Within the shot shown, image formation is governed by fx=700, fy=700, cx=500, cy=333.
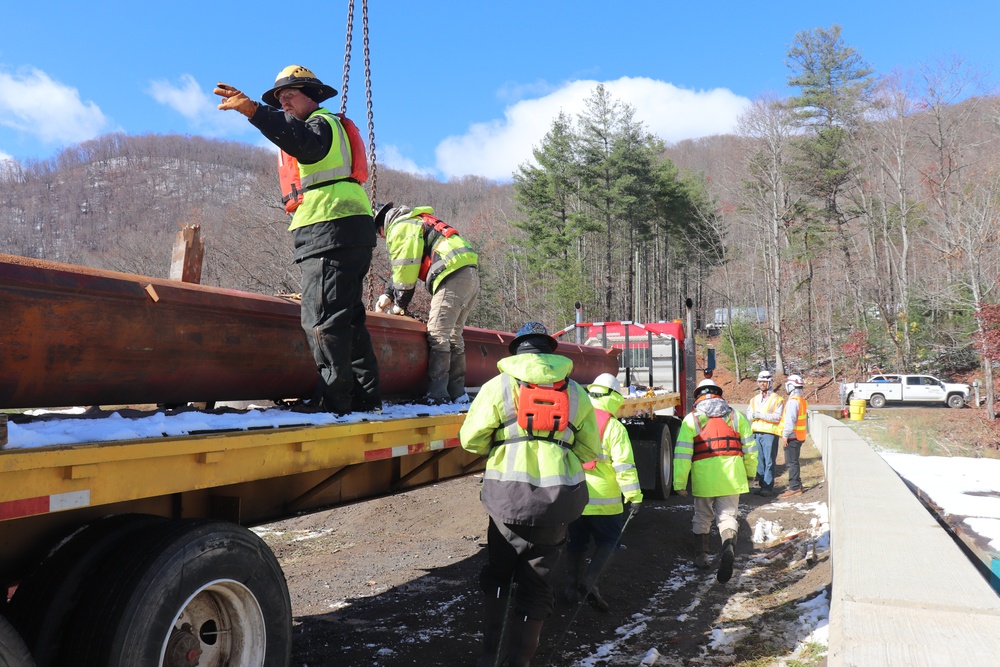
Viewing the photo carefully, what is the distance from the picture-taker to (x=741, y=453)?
675cm

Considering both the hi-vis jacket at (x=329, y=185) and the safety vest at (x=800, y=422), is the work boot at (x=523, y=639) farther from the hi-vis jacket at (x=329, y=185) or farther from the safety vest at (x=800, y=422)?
the safety vest at (x=800, y=422)

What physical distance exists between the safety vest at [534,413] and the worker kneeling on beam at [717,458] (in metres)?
3.21

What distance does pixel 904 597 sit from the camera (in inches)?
134

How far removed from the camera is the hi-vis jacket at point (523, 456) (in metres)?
3.73

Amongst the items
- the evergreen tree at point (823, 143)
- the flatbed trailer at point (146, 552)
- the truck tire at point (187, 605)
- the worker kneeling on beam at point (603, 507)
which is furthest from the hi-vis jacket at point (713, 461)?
the evergreen tree at point (823, 143)

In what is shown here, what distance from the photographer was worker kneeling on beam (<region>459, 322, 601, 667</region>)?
12.3 ft

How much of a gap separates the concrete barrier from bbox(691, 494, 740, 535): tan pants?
1.18m

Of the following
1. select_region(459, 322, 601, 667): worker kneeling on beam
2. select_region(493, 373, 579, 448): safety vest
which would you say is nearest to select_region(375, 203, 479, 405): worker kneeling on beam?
select_region(459, 322, 601, 667): worker kneeling on beam

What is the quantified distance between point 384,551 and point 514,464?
13.0 feet

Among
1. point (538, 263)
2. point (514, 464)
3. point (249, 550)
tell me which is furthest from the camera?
point (538, 263)

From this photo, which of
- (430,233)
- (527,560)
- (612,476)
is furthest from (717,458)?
(430,233)

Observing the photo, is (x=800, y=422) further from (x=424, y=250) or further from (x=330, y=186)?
(x=330, y=186)

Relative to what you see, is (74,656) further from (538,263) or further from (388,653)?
(538,263)

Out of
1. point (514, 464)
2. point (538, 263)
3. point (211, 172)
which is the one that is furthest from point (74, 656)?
point (211, 172)
